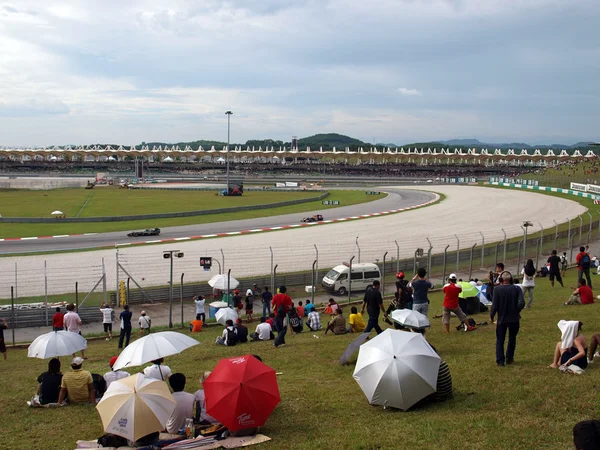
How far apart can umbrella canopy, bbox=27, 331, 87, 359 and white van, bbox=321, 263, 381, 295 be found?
10.8 metres

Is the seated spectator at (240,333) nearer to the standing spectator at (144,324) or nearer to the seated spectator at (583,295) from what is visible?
the standing spectator at (144,324)

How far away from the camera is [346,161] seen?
588ft

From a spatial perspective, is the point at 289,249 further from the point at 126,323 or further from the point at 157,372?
the point at 157,372

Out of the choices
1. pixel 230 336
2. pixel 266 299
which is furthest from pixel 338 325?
pixel 266 299

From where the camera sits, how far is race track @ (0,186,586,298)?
22.1m

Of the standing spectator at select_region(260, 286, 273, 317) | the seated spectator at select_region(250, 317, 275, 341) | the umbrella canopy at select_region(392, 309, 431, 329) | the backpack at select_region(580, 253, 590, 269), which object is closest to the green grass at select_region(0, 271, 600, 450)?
the umbrella canopy at select_region(392, 309, 431, 329)

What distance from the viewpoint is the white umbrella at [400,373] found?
6.55 metres

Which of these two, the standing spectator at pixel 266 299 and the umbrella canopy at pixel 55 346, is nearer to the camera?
the umbrella canopy at pixel 55 346

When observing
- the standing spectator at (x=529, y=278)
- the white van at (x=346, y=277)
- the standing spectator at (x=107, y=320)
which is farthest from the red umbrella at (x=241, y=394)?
the white van at (x=346, y=277)

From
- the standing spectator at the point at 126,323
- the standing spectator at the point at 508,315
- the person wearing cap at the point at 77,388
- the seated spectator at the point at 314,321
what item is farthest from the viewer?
the seated spectator at the point at 314,321

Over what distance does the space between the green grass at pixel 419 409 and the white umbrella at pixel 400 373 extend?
19cm

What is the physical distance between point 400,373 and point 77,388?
4.59 m

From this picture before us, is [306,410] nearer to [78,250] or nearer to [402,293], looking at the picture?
[402,293]

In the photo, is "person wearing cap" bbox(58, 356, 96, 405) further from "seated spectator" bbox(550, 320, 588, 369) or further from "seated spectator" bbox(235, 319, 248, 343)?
"seated spectator" bbox(550, 320, 588, 369)
